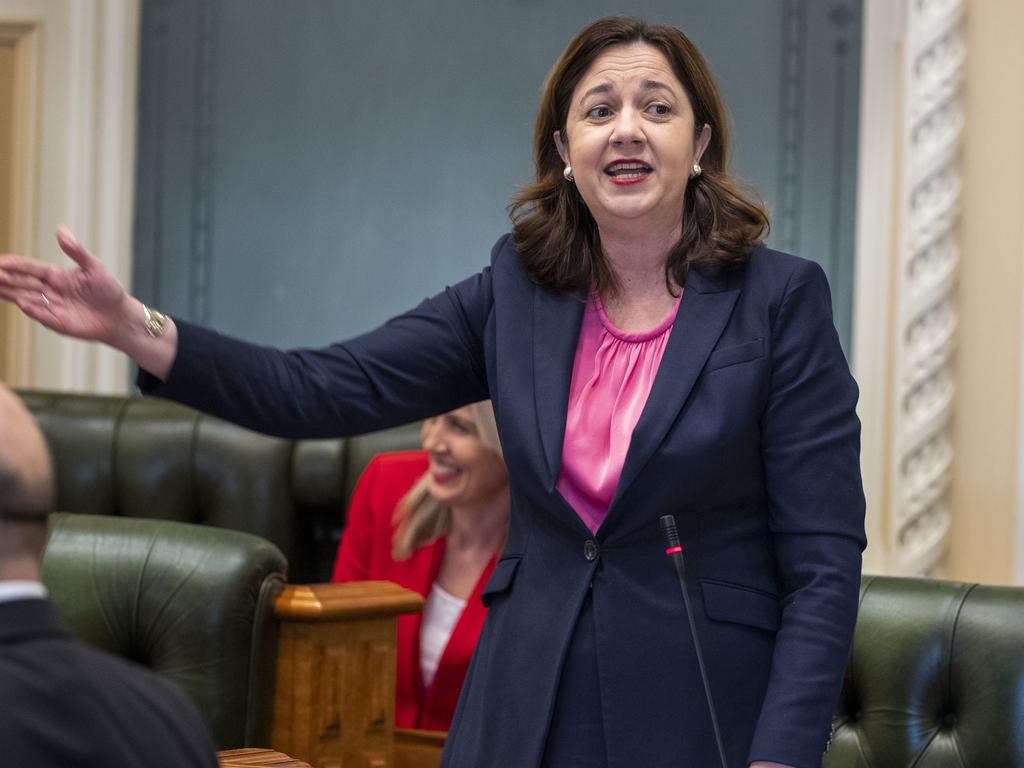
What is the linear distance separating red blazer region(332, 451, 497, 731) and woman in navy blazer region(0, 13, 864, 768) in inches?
44.5

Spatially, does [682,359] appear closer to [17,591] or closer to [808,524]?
[808,524]

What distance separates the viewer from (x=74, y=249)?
1594 millimetres

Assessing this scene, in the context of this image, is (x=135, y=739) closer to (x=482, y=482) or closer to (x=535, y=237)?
(x=535, y=237)

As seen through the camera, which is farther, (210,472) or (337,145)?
(337,145)

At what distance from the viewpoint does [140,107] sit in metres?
4.82

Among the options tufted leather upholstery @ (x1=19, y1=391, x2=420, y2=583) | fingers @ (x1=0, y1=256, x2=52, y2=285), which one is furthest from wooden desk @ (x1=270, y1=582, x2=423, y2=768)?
tufted leather upholstery @ (x1=19, y1=391, x2=420, y2=583)

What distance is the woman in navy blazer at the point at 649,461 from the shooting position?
65.7 inches

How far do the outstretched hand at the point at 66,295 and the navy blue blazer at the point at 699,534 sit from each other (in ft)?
0.29

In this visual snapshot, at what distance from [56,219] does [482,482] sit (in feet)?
7.23

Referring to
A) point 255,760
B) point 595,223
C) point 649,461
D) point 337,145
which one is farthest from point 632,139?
point 337,145

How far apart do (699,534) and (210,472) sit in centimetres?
224

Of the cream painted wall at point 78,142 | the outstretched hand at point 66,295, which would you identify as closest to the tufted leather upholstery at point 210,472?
the cream painted wall at point 78,142

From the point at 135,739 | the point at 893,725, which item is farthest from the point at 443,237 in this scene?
the point at 135,739

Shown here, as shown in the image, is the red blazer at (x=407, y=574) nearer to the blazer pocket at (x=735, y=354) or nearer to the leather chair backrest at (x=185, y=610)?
the leather chair backrest at (x=185, y=610)
